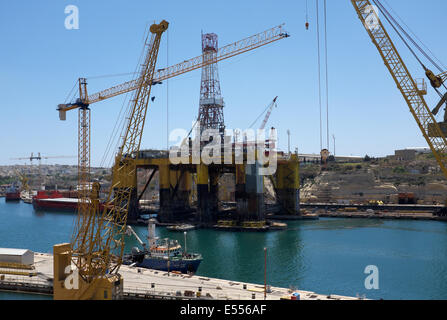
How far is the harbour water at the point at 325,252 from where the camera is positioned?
116ft

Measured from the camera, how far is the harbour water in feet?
116

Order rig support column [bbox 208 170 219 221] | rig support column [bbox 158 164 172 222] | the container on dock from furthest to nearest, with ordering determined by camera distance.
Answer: rig support column [bbox 158 164 172 222]
rig support column [bbox 208 170 219 221]
the container on dock

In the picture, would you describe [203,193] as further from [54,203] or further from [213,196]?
[54,203]

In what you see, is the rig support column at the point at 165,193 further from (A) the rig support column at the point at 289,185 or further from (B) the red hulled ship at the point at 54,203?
(B) the red hulled ship at the point at 54,203

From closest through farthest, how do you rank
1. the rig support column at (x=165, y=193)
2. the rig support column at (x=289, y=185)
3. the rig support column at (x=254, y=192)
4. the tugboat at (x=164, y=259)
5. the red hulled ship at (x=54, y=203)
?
the tugboat at (x=164, y=259)
the rig support column at (x=254, y=192)
the rig support column at (x=165, y=193)
the rig support column at (x=289, y=185)
the red hulled ship at (x=54, y=203)

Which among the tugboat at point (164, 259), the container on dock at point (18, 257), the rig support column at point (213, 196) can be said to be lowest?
the tugboat at point (164, 259)

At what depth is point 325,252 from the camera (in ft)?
161

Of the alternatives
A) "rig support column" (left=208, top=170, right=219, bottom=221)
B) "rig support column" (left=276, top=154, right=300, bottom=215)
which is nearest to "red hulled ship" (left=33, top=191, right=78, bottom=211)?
"rig support column" (left=208, top=170, right=219, bottom=221)

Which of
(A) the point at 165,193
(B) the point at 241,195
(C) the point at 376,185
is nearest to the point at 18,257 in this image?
(B) the point at 241,195

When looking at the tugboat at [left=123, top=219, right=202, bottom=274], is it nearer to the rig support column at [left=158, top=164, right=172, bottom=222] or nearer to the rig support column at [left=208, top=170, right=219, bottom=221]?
the rig support column at [left=208, top=170, right=219, bottom=221]

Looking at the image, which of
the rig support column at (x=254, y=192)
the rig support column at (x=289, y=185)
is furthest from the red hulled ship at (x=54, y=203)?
the rig support column at (x=254, y=192)
